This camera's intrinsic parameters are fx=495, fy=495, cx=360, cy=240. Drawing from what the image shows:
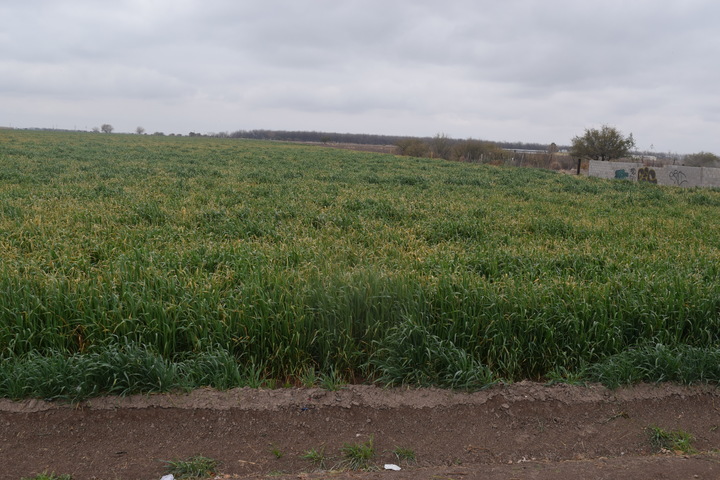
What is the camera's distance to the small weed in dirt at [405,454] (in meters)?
3.16

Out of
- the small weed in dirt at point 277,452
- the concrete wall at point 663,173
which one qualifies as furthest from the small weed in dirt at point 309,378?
the concrete wall at point 663,173

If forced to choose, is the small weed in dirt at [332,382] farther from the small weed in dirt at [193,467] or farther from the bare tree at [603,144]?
the bare tree at [603,144]

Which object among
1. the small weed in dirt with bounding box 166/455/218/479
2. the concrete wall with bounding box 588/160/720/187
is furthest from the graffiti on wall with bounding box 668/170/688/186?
the small weed in dirt with bounding box 166/455/218/479

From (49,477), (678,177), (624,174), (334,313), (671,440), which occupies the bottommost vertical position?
(49,477)

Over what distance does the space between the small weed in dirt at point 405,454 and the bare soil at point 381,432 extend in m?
0.03

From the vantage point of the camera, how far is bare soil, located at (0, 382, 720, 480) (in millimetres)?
3025

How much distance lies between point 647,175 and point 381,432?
32.6 m

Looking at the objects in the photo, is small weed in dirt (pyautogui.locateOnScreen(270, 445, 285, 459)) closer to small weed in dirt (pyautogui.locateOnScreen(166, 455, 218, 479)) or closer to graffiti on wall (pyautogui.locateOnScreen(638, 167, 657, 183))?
small weed in dirt (pyautogui.locateOnScreen(166, 455, 218, 479))

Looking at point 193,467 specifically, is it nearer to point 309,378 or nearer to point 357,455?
point 357,455

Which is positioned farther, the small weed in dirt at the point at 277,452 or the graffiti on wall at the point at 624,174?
the graffiti on wall at the point at 624,174

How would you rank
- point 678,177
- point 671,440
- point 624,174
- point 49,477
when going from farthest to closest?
point 624,174 < point 678,177 < point 671,440 < point 49,477

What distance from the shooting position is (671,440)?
338cm

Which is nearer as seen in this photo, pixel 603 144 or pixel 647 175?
pixel 647 175

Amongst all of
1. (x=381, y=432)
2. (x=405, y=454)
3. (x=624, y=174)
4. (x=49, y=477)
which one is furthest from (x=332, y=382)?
(x=624, y=174)
